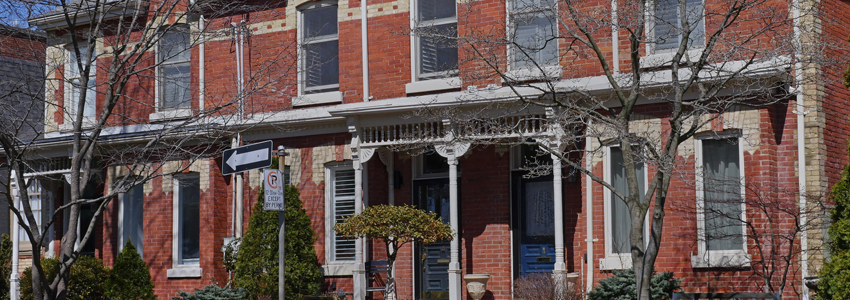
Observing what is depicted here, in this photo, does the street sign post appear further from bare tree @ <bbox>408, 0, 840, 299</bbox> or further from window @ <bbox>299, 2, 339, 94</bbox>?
window @ <bbox>299, 2, 339, 94</bbox>

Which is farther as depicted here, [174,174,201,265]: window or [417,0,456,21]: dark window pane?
[174,174,201,265]: window

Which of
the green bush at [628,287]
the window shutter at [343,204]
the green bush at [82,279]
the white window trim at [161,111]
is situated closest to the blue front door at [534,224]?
the green bush at [628,287]

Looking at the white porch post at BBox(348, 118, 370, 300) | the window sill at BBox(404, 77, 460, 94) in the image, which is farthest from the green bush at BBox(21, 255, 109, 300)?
the window sill at BBox(404, 77, 460, 94)

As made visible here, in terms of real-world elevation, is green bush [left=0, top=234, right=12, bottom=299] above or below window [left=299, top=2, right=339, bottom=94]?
below

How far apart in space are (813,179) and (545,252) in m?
4.49

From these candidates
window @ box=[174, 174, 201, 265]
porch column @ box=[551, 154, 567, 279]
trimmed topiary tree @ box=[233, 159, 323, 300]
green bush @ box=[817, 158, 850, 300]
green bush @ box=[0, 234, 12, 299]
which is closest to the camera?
green bush @ box=[817, 158, 850, 300]

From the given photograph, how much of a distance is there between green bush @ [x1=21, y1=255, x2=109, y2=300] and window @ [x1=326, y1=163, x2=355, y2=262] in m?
4.41

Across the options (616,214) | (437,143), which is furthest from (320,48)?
(616,214)

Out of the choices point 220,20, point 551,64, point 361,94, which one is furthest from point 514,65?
point 220,20

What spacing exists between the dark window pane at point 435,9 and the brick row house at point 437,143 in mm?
24

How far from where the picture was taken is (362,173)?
1728cm

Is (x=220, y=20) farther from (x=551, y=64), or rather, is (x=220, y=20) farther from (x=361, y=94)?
(x=551, y=64)

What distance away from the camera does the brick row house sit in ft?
45.6

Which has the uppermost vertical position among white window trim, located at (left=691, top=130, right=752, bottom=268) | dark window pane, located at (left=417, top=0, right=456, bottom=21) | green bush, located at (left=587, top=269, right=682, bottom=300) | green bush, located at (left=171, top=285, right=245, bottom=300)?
dark window pane, located at (left=417, top=0, right=456, bottom=21)
